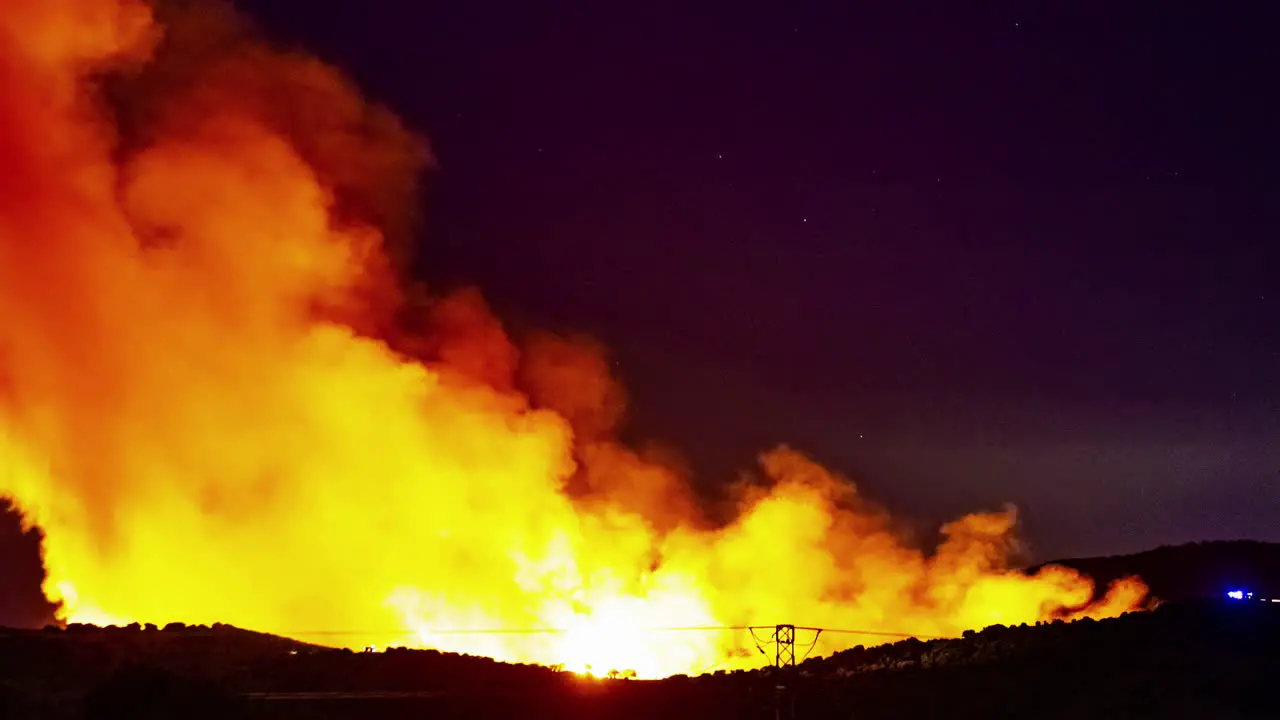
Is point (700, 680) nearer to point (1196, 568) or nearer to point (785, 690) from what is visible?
point (785, 690)

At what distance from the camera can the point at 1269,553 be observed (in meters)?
111

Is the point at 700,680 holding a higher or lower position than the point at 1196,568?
lower

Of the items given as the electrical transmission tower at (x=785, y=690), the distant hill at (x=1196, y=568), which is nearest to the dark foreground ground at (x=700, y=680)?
the electrical transmission tower at (x=785, y=690)

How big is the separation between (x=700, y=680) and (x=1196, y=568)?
Result: 67.4 meters

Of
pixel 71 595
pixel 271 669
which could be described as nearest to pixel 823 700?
pixel 271 669

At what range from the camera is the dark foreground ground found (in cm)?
4600

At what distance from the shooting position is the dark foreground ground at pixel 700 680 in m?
46.0

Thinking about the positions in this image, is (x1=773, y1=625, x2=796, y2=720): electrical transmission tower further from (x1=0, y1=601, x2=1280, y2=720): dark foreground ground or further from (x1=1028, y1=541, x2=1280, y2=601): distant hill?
(x1=1028, y1=541, x2=1280, y2=601): distant hill

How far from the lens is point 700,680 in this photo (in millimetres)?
53656

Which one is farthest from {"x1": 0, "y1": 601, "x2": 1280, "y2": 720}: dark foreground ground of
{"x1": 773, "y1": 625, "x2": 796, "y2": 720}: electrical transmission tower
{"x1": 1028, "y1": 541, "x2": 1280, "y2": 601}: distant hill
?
{"x1": 1028, "y1": 541, "x2": 1280, "y2": 601}: distant hill

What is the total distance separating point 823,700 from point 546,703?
10933mm

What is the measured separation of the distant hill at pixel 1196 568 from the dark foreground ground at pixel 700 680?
4665 centimetres

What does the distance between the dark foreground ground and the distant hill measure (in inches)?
1837

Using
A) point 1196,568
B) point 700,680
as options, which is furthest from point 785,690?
point 1196,568
